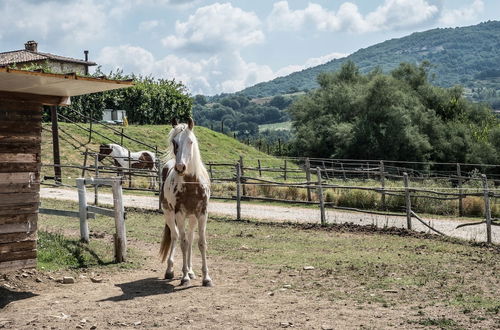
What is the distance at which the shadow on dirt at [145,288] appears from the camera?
7834 mm

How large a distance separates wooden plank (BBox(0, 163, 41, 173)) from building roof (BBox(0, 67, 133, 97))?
102cm

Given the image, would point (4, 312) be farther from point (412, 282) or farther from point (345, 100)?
point (345, 100)

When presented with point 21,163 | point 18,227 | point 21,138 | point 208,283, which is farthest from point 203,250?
point 21,138

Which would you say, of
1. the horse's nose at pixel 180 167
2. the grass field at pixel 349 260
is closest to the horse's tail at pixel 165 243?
the grass field at pixel 349 260

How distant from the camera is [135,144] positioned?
38000 mm

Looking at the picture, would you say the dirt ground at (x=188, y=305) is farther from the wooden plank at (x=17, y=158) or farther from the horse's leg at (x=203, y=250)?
the wooden plank at (x=17, y=158)

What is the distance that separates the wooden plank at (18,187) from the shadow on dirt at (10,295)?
1.34 metres

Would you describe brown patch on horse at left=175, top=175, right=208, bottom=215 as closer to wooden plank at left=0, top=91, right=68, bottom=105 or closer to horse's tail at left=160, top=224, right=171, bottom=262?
horse's tail at left=160, top=224, right=171, bottom=262

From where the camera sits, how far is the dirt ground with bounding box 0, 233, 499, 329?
6.41 metres

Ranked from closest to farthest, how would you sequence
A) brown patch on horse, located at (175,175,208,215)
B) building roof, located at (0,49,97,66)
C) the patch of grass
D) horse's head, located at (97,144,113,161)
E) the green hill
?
brown patch on horse, located at (175,175,208,215)
the patch of grass
horse's head, located at (97,144,113,161)
the green hill
building roof, located at (0,49,97,66)

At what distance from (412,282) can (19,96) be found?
238 inches

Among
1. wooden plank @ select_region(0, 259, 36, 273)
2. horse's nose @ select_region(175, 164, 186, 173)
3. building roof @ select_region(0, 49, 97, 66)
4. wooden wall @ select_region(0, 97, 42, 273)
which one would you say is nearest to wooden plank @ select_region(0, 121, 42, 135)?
wooden wall @ select_region(0, 97, 42, 273)

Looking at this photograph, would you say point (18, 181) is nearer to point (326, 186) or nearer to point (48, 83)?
point (48, 83)

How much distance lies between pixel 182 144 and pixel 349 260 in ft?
12.7
